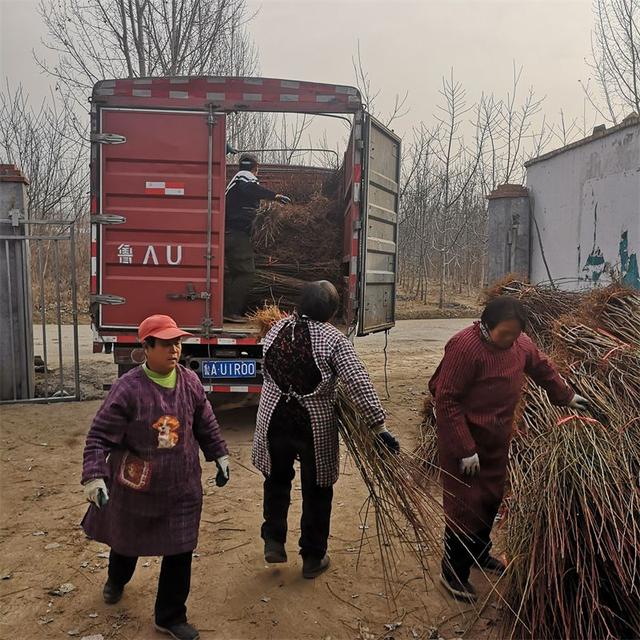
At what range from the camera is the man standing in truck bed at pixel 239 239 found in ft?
19.5

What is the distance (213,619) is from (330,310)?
1507mm

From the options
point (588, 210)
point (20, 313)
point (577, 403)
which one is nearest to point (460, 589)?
point (577, 403)

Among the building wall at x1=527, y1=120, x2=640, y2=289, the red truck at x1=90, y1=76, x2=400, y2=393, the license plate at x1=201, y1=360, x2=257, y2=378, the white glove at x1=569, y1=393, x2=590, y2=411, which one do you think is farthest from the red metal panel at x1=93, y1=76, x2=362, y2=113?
the building wall at x1=527, y1=120, x2=640, y2=289

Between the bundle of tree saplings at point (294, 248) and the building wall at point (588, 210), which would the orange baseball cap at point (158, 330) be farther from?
the building wall at point (588, 210)

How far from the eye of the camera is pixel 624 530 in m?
2.37

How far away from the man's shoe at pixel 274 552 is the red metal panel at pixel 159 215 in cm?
271

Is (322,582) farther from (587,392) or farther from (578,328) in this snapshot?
(578,328)

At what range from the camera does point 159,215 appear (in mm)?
5410

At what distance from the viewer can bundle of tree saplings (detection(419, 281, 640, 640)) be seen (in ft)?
7.40

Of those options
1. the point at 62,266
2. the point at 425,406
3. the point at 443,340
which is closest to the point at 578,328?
→ the point at 425,406

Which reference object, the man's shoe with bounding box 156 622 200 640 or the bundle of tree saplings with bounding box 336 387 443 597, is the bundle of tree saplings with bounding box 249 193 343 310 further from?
the man's shoe with bounding box 156 622 200 640

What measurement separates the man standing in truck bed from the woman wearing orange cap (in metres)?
3.44

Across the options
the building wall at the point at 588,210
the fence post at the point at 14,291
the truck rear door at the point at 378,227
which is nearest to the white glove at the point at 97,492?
the truck rear door at the point at 378,227

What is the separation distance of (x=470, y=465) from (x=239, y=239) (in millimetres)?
3841
